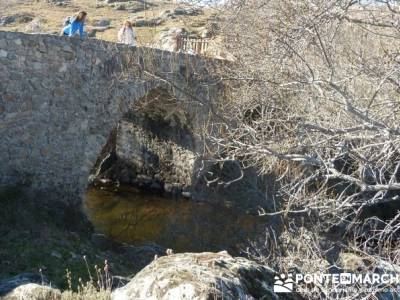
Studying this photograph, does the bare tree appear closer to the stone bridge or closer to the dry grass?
the stone bridge

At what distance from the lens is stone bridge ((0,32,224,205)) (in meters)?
6.53

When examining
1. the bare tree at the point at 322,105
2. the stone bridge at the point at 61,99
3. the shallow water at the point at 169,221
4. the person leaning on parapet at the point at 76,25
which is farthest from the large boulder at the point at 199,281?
the person leaning on parapet at the point at 76,25

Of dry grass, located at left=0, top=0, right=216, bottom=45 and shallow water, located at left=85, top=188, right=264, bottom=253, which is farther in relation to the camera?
dry grass, located at left=0, top=0, right=216, bottom=45

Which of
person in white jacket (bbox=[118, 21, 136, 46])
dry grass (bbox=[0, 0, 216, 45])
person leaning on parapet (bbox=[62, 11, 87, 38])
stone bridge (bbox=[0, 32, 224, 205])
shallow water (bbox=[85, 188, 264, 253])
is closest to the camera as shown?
stone bridge (bbox=[0, 32, 224, 205])

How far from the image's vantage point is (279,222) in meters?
9.40

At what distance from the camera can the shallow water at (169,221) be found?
8.43 m

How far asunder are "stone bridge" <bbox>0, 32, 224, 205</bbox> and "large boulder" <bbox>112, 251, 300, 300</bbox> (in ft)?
13.3

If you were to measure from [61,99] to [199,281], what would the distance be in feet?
16.6

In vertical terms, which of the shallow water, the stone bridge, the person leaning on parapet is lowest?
the shallow water

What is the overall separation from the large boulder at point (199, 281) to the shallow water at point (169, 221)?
5222 millimetres

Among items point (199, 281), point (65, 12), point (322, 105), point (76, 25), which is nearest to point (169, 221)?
point (76, 25)

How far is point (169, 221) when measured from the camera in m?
9.59

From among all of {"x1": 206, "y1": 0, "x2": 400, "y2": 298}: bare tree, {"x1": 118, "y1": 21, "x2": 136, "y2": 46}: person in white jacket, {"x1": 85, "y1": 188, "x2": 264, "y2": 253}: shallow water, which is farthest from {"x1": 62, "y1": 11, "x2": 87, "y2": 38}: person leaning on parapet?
{"x1": 85, "y1": 188, "x2": 264, "y2": 253}: shallow water

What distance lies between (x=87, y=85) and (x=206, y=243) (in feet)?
10.6
